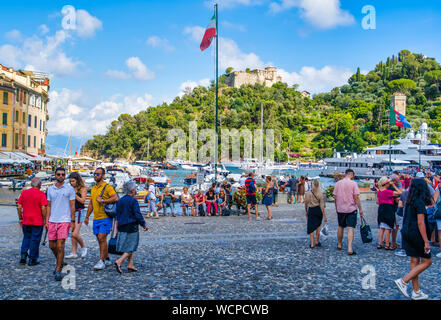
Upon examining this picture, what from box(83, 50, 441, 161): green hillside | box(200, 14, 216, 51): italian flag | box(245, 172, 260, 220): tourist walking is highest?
box(83, 50, 441, 161): green hillside

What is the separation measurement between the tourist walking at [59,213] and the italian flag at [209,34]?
1672cm

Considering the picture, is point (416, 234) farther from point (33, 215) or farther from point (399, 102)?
point (399, 102)

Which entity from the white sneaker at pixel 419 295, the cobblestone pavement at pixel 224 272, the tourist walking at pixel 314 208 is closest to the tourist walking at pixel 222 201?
the cobblestone pavement at pixel 224 272

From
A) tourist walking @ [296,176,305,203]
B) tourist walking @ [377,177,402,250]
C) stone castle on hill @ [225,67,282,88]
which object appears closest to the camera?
tourist walking @ [377,177,402,250]

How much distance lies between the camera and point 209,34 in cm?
2169

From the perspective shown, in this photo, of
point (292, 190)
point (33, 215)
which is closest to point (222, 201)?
point (292, 190)

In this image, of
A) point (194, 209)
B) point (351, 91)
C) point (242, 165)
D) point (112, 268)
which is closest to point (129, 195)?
point (112, 268)

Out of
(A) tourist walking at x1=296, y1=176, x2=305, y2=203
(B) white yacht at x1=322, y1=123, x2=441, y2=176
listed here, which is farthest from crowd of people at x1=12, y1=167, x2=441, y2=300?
(B) white yacht at x1=322, y1=123, x2=441, y2=176

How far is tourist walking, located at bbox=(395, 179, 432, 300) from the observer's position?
5328mm

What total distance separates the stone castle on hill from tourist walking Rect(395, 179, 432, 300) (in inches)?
6684

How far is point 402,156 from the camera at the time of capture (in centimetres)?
6588

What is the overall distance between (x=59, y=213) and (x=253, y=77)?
175303 millimetres

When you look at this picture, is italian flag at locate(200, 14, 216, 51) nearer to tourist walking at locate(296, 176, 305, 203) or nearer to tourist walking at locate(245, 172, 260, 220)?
tourist walking at locate(296, 176, 305, 203)

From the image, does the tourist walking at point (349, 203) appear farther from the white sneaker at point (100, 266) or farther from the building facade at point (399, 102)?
the building facade at point (399, 102)
